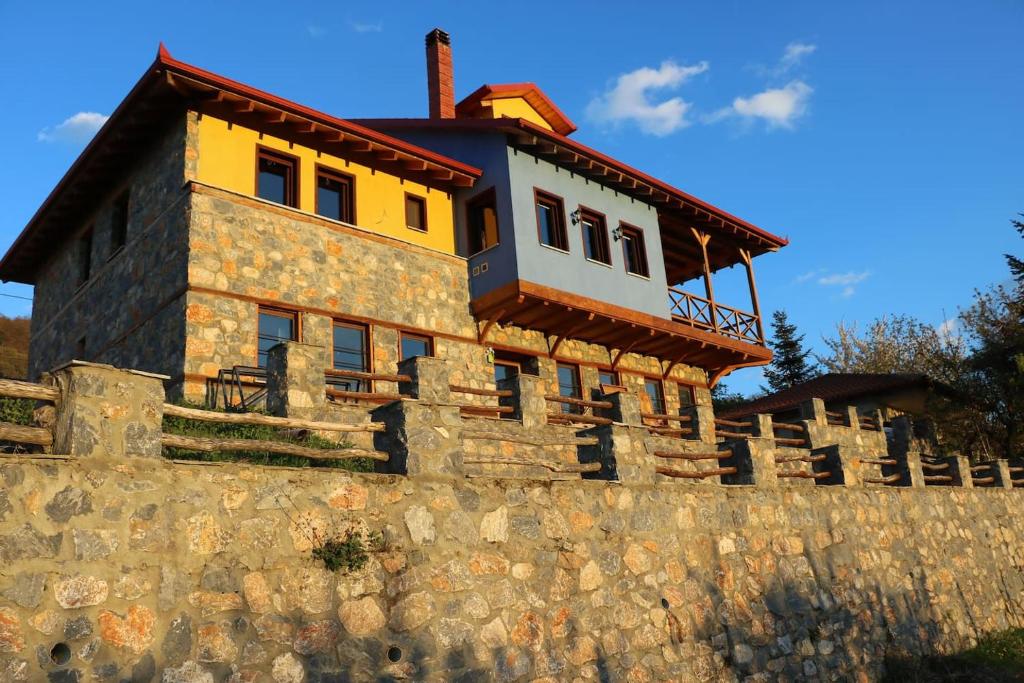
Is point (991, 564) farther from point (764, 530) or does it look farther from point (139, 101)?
point (139, 101)

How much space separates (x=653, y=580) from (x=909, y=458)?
7722 millimetres

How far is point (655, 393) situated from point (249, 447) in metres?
14.8

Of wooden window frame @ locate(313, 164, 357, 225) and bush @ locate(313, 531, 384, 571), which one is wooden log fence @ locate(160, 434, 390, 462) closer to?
bush @ locate(313, 531, 384, 571)

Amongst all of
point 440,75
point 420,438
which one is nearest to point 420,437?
point 420,438

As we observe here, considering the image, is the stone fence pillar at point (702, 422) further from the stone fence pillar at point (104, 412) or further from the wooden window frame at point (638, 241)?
the stone fence pillar at point (104, 412)

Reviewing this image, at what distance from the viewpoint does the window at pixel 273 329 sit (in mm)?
13570

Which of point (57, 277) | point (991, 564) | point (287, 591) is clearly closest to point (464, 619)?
point (287, 591)

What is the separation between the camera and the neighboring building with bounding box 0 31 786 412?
44.8 feet

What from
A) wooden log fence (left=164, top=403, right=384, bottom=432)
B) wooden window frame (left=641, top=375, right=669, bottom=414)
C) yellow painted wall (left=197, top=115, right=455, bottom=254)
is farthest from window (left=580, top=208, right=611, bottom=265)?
wooden log fence (left=164, top=403, right=384, bottom=432)

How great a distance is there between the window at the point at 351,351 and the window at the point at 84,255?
246 inches

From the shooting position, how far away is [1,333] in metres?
39.9

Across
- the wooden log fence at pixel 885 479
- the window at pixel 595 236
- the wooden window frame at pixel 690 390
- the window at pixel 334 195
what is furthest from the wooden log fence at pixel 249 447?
the wooden window frame at pixel 690 390

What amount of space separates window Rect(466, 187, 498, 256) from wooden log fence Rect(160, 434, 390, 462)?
33.8 ft

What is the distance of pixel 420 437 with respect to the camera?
766cm
